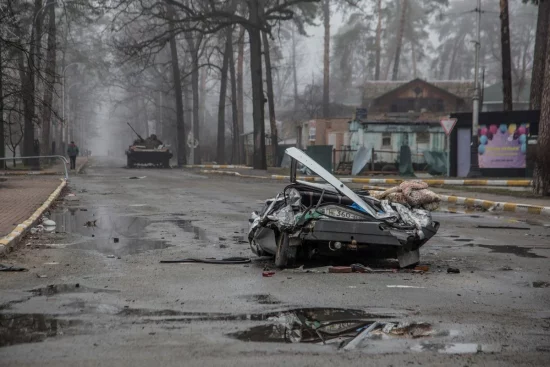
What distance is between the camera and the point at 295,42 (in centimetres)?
10381

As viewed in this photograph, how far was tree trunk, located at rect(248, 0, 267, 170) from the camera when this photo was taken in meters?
38.2

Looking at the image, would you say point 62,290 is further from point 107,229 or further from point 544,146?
point 544,146

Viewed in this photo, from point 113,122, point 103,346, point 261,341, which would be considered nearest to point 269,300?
point 261,341

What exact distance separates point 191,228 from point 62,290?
578 cm

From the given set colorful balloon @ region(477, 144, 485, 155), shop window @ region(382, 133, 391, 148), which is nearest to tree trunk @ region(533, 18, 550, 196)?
colorful balloon @ region(477, 144, 485, 155)

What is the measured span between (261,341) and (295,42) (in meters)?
101

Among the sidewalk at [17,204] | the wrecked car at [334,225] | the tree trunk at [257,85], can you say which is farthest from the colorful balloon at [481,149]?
the wrecked car at [334,225]

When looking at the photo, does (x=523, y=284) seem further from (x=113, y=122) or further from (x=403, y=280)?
(x=113, y=122)

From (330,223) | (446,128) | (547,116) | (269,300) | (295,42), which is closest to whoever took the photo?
(269,300)

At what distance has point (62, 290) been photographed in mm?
7246

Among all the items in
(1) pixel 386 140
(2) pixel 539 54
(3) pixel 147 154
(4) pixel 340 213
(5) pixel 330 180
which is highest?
(2) pixel 539 54

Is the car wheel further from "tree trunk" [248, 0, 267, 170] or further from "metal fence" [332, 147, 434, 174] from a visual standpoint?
"tree trunk" [248, 0, 267, 170]

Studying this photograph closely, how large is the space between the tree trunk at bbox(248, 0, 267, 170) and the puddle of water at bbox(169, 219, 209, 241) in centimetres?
2522

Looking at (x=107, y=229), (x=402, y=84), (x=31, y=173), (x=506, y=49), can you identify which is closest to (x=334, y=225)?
(x=107, y=229)
